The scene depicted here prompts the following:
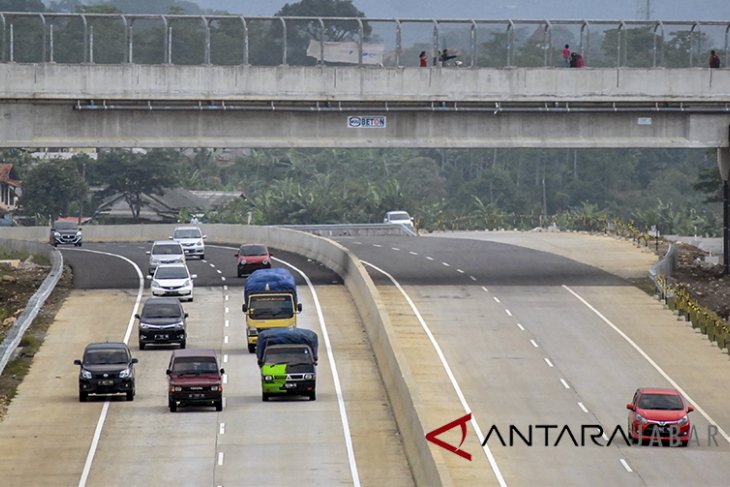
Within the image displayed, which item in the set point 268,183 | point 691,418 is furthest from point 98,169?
point 691,418

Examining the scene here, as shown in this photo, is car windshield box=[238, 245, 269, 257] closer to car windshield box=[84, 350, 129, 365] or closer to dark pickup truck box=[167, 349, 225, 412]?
car windshield box=[84, 350, 129, 365]

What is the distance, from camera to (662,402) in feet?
143

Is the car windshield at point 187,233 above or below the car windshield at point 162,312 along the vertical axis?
below

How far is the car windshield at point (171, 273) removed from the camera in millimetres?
67762

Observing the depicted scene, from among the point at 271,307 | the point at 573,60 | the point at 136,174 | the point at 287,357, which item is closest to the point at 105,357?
the point at 287,357

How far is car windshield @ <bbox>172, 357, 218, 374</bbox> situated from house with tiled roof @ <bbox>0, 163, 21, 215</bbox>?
111 m

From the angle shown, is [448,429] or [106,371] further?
[106,371]

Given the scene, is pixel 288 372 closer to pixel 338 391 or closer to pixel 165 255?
pixel 338 391

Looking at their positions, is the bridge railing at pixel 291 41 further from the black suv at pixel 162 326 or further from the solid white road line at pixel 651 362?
the black suv at pixel 162 326

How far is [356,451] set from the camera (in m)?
42.2

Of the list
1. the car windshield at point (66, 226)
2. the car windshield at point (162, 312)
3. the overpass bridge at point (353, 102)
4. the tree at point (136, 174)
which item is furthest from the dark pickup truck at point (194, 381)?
the tree at point (136, 174)

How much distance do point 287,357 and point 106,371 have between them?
5.11 m

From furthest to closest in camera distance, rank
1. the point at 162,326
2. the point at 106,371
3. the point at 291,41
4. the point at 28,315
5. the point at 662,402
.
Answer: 1. the point at 291,41
2. the point at 28,315
3. the point at 162,326
4. the point at 106,371
5. the point at 662,402

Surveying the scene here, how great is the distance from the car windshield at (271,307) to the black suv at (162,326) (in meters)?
2.43
